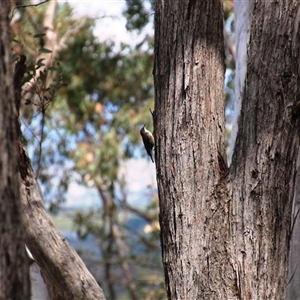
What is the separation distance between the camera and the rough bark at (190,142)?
94.8 inches

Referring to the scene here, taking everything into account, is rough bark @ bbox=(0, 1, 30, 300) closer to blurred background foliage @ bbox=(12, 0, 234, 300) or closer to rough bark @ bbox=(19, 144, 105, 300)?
rough bark @ bbox=(19, 144, 105, 300)

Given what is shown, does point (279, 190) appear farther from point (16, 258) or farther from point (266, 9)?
point (16, 258)

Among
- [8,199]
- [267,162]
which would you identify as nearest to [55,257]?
[267,162]

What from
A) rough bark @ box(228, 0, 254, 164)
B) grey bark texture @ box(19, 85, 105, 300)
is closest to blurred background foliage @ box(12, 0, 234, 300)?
rough bark @ box(228, 0, 254, 164)

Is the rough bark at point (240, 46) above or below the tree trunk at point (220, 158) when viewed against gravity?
above

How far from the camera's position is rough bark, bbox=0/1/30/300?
1.48m

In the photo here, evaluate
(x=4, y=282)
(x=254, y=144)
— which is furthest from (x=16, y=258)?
(x=254, y=144)

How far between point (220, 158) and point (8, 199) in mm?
1168

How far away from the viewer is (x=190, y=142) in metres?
2.46

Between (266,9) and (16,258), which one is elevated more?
(266,9)

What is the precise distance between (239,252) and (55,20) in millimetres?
6814

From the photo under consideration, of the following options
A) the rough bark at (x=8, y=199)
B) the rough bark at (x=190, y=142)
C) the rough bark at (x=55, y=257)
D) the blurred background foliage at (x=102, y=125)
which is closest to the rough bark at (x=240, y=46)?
the rough bark at (x=190, y=142)

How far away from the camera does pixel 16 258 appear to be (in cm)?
150

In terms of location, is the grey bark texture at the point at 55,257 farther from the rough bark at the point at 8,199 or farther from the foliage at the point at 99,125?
the foliage at the point at 99,125
